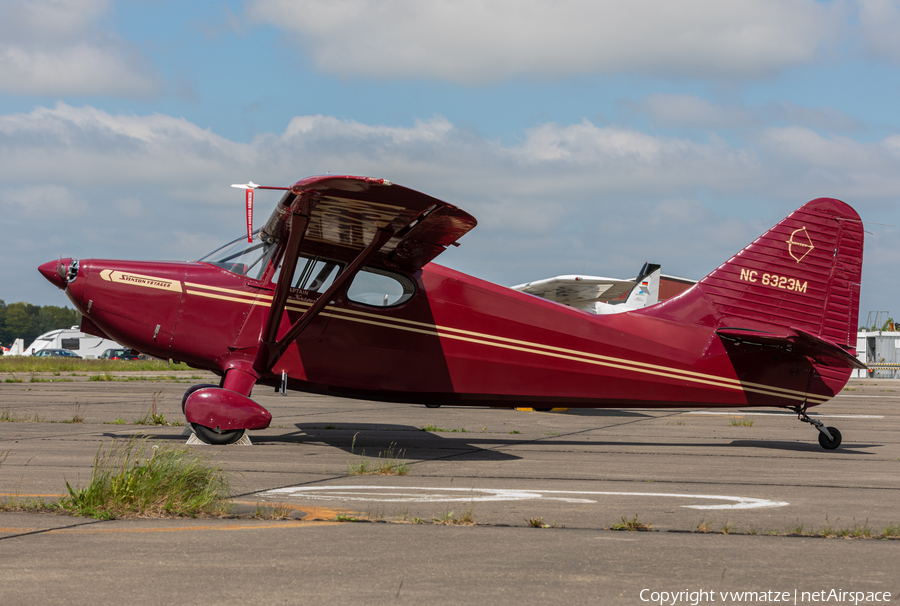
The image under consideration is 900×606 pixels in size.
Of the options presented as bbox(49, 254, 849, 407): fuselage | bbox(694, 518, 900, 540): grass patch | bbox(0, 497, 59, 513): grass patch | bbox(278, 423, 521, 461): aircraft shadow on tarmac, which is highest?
bbox(49, 254, 849, 407): fuselage

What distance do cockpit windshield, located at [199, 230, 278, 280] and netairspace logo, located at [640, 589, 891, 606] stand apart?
7.39 meters

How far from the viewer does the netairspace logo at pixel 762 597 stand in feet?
10.9

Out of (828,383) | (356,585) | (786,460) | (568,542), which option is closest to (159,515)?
(356,585)

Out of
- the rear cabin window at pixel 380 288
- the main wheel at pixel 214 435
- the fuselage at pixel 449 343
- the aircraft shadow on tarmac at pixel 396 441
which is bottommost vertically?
the aircraft shadow on tarmac at pixel 396 441

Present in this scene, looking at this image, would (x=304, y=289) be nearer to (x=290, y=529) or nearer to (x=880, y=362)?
(x=290, y=529)

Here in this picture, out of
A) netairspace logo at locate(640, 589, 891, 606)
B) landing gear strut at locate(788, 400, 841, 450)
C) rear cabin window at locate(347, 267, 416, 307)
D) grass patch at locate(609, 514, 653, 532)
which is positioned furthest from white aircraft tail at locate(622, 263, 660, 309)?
netairspace logo at locate(640, 589, 891, 606)

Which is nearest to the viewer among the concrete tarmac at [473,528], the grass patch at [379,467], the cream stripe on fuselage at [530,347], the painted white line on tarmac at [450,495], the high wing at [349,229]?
the concrete tarmac at [473,528]

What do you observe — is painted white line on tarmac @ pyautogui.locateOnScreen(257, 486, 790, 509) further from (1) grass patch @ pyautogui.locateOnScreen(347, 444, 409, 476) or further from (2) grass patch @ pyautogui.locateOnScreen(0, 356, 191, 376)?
(2) grass patch @ pyautogui.locateOnScreen(0, 356, 191, 376)

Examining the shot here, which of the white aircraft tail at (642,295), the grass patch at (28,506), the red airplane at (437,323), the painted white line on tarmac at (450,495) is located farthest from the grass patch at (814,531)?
the white aircraft tail at (642,295)

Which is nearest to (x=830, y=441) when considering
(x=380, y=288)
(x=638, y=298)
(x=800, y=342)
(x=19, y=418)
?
(x=800, y=342)

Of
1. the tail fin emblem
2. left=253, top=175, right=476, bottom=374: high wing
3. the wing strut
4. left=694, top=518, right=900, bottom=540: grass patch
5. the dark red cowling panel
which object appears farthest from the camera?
the tail fin emblem

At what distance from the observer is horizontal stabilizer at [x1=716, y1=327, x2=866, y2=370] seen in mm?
10103

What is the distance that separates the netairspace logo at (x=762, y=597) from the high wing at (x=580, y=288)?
21845 millimetres

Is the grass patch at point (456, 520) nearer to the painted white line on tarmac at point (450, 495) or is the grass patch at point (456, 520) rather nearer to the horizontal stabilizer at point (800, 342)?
the painted white line on tarmac at point (450, 495)
